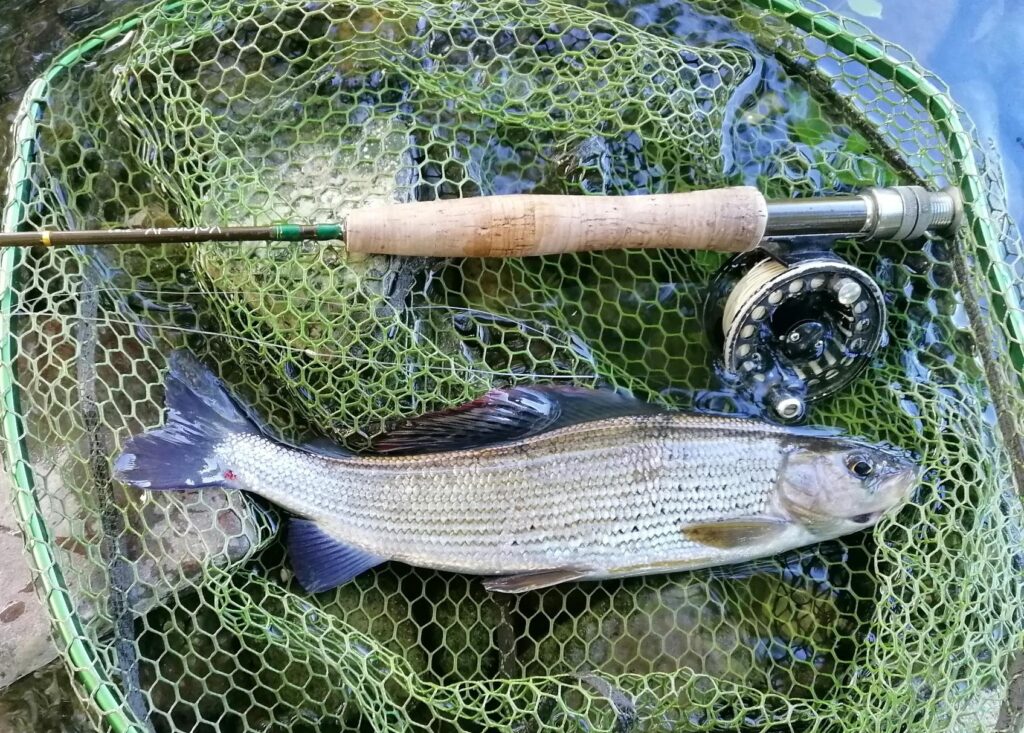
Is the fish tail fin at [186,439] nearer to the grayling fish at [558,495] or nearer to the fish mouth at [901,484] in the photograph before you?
the grayling fish at [558,495]

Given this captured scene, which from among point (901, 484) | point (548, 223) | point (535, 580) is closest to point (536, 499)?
point (535, 580)

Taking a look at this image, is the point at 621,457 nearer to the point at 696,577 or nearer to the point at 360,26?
the point at 696,577

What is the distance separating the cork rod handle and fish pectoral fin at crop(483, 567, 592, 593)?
3.18 feet

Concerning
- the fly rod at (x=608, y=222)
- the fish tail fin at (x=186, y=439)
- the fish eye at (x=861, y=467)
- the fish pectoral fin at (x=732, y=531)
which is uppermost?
the fly rod at (x=608, y=222)

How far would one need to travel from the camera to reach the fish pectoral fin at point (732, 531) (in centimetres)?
240

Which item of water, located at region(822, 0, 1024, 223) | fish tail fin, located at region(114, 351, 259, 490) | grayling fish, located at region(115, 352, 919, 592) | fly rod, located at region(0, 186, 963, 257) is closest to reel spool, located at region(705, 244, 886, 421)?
fly rod, located at region(0, 186, 963, 257)

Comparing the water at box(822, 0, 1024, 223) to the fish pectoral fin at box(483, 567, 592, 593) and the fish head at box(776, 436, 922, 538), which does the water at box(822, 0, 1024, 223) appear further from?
the fish pectoral fin at box(483, 567, 592, 593)

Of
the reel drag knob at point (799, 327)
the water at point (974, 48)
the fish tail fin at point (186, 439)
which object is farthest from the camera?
the water at point (974, 48)

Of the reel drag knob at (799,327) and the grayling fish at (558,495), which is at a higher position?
the reel drag knob at (799,327)

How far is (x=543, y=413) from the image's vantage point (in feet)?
8.23

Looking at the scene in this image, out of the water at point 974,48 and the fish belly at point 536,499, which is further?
the water at point 974,48

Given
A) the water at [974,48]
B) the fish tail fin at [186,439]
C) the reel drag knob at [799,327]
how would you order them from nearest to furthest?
1. the fish tail fin at [186,439]
2. the reel drag knob at [799,327]
3. the water at [974,48]

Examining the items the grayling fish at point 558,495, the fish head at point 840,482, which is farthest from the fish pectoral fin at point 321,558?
the fish head at point 840,482

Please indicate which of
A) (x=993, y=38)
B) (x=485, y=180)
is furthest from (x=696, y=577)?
(x=993, y=38)
